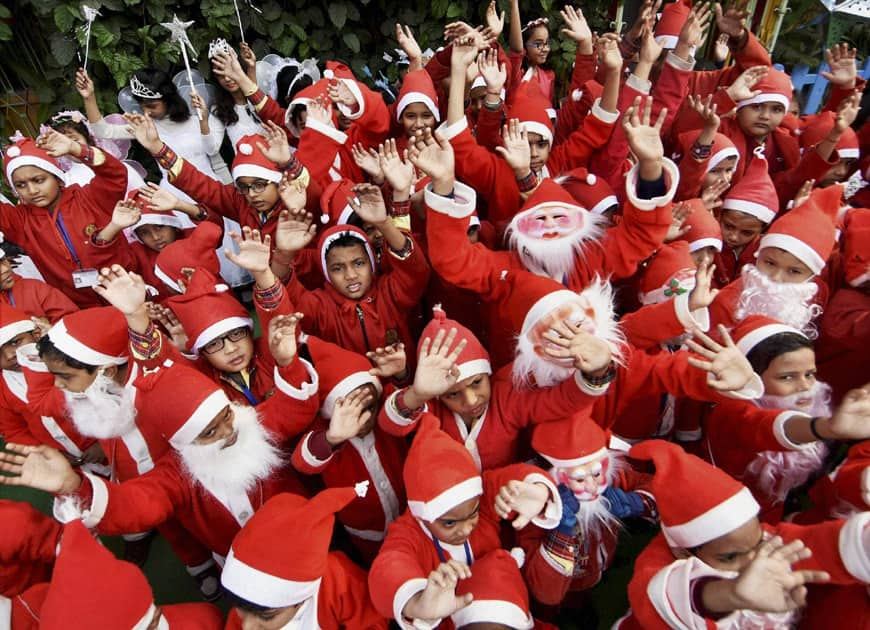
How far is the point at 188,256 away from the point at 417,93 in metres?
1.87

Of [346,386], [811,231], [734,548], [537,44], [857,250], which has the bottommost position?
[346,386]

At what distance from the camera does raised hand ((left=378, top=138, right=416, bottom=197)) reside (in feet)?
8.11

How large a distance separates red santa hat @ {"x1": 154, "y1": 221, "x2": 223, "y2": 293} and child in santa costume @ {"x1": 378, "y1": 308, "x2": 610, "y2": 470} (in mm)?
1581

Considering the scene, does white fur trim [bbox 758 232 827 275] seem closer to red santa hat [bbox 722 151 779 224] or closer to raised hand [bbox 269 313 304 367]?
red santa hat [bbox 722 151 779 224]

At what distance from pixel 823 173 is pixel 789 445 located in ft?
7.72

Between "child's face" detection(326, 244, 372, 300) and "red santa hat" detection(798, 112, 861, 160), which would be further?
"red santa hat" detection(798, 112, 861, 160)

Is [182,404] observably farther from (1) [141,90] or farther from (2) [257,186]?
(1) [141,90]

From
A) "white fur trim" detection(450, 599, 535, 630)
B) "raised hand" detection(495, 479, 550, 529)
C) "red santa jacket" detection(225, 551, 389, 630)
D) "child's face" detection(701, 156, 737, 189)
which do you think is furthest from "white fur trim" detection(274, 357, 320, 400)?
"child's face" detection(701, 156, 737, 189)

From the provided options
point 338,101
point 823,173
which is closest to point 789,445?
point 823,173

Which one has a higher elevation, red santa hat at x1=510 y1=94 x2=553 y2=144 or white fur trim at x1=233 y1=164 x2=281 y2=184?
red santa hat at x1=510 y1=94 x2=553 y2=144

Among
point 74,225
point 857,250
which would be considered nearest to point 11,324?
point 74,225

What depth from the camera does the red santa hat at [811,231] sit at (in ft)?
7.02

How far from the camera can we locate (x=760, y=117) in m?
3.23

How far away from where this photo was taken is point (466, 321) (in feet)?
9.78
